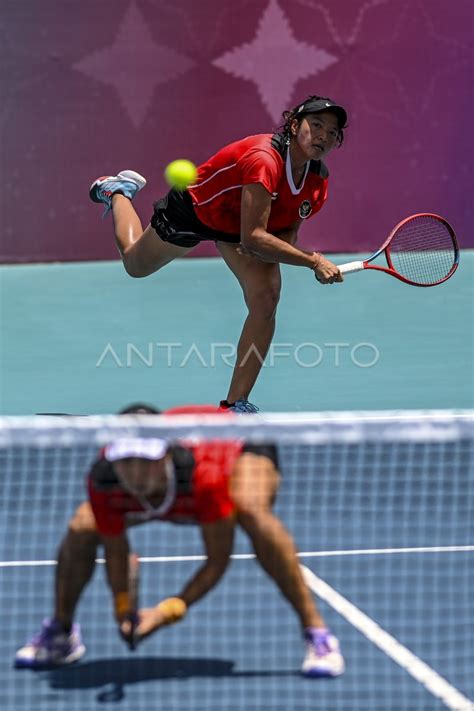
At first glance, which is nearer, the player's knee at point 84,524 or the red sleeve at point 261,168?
the player's knee at point 84,524

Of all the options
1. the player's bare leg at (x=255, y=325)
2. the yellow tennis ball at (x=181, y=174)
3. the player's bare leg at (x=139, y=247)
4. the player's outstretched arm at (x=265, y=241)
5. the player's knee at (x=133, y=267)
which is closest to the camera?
the player's outstretched arm at (x=265, y=241)

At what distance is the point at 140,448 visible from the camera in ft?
10.3

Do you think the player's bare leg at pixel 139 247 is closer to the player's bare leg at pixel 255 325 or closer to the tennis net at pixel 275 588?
the player's bare leg at pixel 255 325

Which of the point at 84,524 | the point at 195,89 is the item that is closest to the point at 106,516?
the point at 84,524

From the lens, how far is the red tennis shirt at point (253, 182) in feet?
17.3

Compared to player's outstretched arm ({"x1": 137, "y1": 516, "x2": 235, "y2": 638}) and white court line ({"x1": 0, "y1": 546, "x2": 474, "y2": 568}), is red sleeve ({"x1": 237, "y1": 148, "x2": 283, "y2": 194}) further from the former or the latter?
player's outstretched arm ({"x1": 137, "y1": 516, "x2": 235, "y2": 638})

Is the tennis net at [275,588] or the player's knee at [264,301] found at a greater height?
the player's knee at [264,301]

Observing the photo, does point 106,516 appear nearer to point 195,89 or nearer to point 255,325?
point 255,325

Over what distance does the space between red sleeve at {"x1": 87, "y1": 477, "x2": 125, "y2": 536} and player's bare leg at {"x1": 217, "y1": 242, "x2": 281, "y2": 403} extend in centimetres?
228

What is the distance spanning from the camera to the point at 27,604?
3.84m

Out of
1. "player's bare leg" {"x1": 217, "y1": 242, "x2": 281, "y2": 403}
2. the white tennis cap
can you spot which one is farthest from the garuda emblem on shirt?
the white tennis cap

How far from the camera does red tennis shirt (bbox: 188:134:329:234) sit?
5.26 m

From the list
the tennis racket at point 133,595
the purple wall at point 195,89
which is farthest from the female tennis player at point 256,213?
the purple wall at point 195,89

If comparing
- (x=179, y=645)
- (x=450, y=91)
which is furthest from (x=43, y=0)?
(x=179, y=645)
